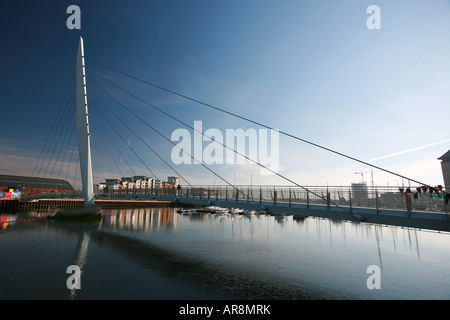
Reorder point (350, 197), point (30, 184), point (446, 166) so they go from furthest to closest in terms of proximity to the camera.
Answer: point (446, 166) → point (30, 184) → point (350, 197)

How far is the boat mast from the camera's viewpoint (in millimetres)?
36906

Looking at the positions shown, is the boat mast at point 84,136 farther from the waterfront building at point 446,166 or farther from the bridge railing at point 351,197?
the waterfront building at point 446,166

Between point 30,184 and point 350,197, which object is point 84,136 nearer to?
point 350,197

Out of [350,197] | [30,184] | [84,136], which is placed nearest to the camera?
[350,197]

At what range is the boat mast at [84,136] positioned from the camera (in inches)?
1453

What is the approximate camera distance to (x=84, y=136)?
123 feet

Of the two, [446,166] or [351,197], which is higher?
[446,166]

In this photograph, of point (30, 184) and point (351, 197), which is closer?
point (351, 197)

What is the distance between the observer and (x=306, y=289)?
1470 cm

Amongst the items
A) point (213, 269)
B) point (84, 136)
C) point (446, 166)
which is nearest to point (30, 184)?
point (84, 136)

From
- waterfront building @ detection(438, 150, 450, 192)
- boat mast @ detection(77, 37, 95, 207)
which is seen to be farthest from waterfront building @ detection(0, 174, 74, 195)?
waterfront building @ detection(438, 150, 450, 192)
